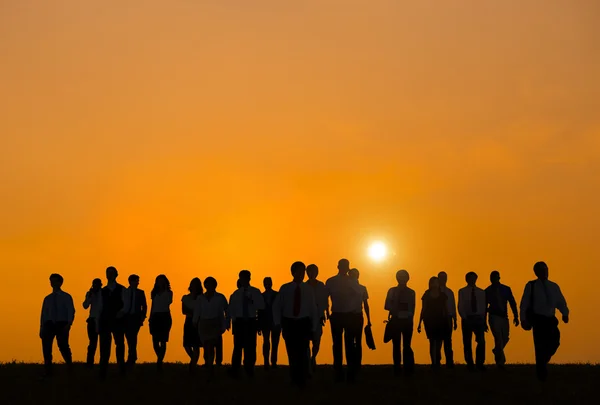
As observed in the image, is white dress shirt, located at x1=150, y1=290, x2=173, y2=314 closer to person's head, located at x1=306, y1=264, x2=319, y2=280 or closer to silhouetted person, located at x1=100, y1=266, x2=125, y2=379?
silhouetted person, located at x1=100, y1=266, x2=125, y2=379

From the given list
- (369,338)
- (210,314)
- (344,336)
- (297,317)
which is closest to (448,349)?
(369,338)

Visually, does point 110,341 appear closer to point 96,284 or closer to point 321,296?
point 96,284

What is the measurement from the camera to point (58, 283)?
27828mm

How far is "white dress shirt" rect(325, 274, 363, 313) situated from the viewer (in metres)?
24.9

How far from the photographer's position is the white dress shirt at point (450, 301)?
2891cm

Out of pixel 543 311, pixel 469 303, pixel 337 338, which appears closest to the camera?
pixel 543 311

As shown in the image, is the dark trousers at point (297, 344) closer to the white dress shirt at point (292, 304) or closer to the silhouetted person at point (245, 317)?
the white dress shirt at point (292, 304)

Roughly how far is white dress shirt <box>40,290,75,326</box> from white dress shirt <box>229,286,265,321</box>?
462 centimetres

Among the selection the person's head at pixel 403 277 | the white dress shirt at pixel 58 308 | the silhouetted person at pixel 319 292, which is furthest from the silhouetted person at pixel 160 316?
the person's head at pixel 403 277

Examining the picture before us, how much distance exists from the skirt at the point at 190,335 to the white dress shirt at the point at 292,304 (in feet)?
15.3

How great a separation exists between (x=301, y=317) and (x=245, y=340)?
12.8 ft

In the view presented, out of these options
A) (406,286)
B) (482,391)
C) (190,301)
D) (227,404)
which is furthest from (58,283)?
(482,391)

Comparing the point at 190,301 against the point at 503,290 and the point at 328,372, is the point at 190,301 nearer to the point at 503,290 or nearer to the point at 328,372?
the point at 328,372

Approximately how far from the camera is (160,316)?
28.8 meters
